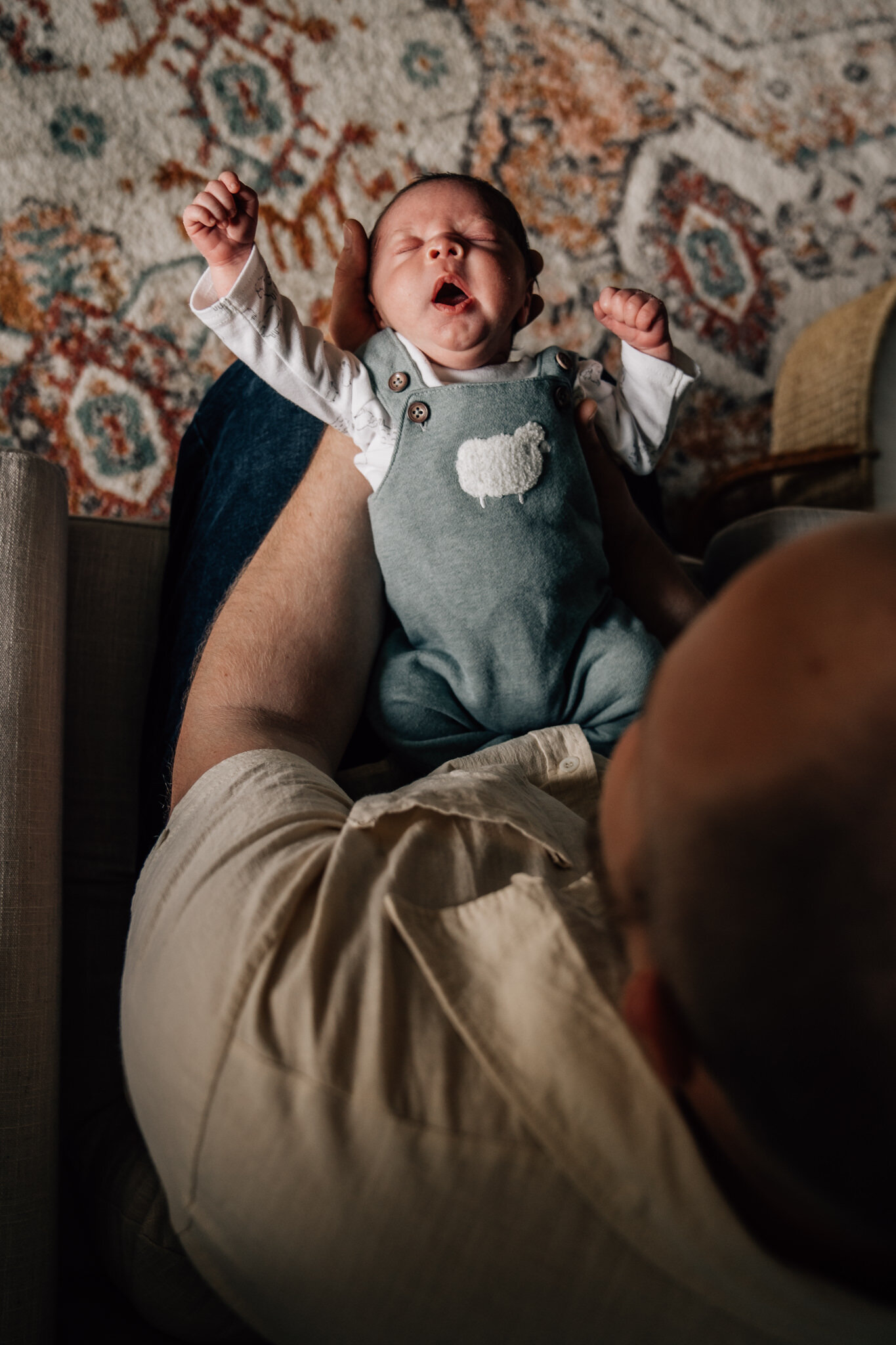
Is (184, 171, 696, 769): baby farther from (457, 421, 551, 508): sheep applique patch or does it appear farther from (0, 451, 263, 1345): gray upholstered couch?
(0, 451, 263, 1345): gray upholstered couch

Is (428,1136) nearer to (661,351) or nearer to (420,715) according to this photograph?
(420,715)

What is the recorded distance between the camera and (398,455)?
97 cm

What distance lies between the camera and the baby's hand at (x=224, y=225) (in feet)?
2.89

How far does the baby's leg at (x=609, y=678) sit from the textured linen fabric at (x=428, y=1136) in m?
0.45

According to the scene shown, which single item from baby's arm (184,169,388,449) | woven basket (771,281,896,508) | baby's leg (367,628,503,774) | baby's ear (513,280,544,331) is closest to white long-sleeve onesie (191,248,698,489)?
baby's arm (184,169,388,449)

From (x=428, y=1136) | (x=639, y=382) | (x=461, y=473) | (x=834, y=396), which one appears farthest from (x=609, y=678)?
(x=834, y=396)

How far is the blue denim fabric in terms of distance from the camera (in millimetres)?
968

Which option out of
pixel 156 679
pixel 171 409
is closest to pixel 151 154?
pixel 171 409

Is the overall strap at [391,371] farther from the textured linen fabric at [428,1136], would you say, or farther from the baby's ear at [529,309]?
the textured linen fabric at [428,1136]

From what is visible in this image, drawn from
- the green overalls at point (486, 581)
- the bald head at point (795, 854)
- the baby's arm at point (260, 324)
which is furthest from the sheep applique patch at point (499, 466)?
the bald head at point (795, 854)

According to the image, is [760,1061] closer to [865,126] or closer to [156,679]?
[156,679]

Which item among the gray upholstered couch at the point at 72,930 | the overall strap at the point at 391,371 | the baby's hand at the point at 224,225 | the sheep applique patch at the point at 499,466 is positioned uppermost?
the baby's hand at the point at 224,225

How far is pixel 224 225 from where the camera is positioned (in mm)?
894

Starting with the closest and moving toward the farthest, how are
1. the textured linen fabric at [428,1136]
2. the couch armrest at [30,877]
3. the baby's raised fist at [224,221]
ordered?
the textured linen fabric at [428,1136], the couch armrest at [30,877], the baby's raised fist at [224,221]
